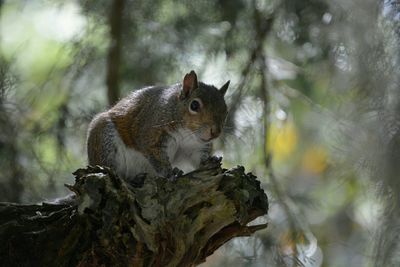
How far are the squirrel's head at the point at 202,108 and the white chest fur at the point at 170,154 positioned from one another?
6cm

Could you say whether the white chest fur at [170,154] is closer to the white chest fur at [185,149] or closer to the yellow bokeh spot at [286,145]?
the white chest fur at [185,149]

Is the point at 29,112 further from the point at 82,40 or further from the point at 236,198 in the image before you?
the point at 236,198

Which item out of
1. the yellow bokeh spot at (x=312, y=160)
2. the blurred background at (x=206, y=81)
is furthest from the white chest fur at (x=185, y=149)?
the yellow bokeh spot at (x=312, y=160)

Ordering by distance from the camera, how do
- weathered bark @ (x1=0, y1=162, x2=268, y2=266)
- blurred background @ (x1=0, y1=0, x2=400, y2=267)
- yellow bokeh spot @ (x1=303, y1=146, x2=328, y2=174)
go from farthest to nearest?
yellow bokeh spot @ (x1=303, y1=146, x2=328, y2=174)
blurred background @ (x1=0, y1=0, x2=400, y2=267)
weathered bark @ (x1=0, y1=162, x2=268, y2=266)

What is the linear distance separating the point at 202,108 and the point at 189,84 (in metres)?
0.13

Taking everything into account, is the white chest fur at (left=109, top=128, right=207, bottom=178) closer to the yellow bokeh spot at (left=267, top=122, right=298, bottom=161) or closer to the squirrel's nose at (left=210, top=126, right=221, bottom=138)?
the squirrel's nose at (left=210, top=126, right=221, bottom=138)

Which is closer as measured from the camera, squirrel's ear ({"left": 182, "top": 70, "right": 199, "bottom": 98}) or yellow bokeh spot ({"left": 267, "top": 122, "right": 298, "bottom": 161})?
squirrel's ear ({"left": 182, "top": 70, "right": 199, "bottom": 98})

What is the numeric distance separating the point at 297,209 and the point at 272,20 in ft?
2.94

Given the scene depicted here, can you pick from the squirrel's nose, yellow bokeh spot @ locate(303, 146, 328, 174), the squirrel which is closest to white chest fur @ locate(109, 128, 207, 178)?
the squirrel

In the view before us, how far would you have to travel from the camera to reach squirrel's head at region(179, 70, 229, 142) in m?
2.77

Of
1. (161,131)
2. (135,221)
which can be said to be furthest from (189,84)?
(135,221)

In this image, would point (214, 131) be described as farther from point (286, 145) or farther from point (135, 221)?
point (286, 145)

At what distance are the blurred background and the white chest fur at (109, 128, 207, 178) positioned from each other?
18.9 inches

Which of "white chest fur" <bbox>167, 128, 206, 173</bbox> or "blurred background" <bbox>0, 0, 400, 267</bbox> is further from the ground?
"blurred background" <bbox>0, 0, 400, 267</bbox>
